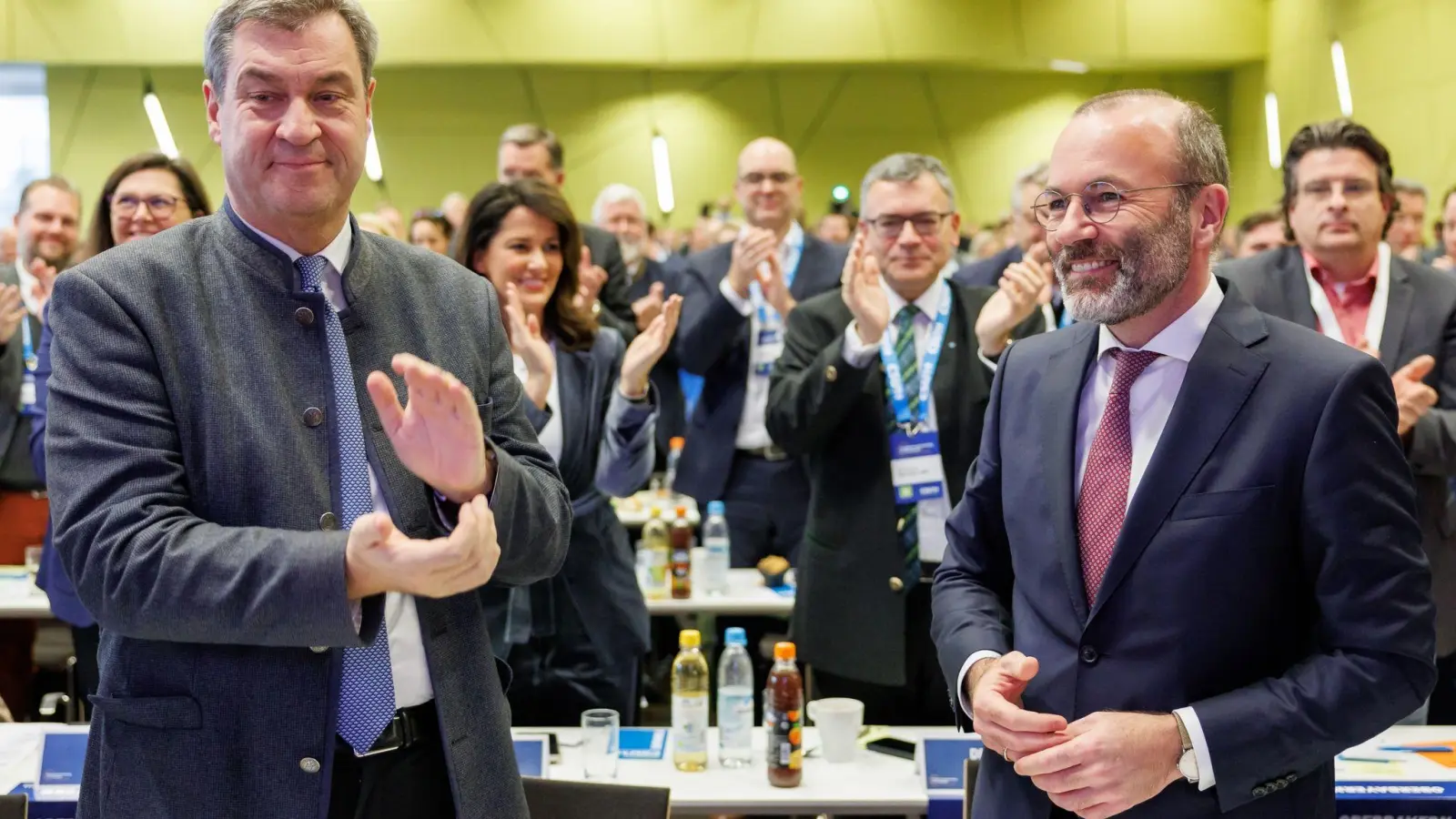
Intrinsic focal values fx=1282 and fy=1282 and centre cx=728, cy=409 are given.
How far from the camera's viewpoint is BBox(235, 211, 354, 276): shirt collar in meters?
1.52

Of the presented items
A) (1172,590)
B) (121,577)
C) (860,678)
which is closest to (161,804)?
(121,577)

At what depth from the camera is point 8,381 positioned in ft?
14.2

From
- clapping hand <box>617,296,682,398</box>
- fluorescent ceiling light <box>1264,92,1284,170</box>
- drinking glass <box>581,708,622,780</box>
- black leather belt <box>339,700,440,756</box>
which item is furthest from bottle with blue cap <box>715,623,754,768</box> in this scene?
fluorescent ceiling light <box>1264,92,1284,170</box>

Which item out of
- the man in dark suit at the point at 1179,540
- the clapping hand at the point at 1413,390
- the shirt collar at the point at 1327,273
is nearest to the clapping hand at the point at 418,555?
the man in dark suit at the point at 1179,540

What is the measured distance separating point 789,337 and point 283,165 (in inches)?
81.2

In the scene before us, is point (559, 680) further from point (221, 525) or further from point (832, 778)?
point (221, 525)

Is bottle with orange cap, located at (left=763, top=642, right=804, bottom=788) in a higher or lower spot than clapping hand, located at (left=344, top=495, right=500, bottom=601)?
lower

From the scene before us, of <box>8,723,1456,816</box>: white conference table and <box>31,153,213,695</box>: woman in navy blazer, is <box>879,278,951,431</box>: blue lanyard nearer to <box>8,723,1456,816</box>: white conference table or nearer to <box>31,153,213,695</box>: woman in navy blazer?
<box>8,723,1456,816</box>: white conference table

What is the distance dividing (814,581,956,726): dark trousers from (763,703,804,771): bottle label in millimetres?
634

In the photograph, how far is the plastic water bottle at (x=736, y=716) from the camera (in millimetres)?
2553

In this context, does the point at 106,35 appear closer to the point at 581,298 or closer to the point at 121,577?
the point at 581,298

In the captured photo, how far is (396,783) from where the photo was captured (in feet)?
4.96

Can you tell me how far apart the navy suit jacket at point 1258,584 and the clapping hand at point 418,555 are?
81 centimetres

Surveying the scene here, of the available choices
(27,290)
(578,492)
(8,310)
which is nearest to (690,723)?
(578,492)
